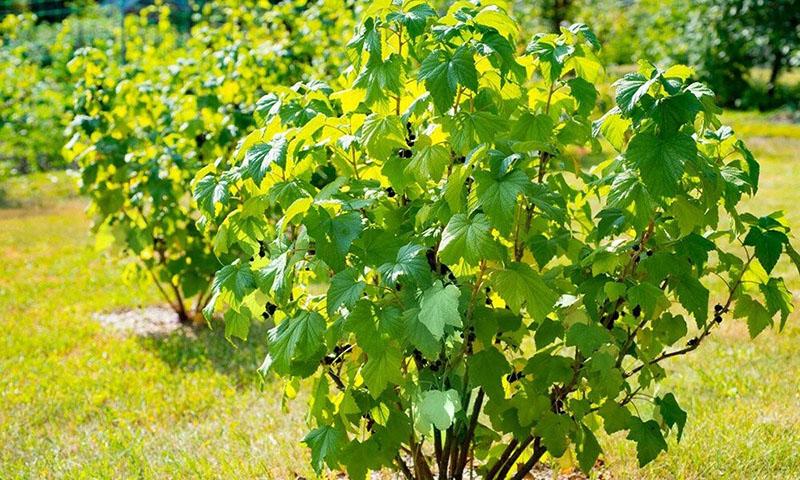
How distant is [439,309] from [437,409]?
0.79 feet

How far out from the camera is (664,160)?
6.36 ft

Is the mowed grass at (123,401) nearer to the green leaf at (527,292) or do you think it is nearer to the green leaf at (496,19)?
the green leaf at (527,292)

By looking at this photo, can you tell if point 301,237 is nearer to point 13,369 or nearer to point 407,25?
point 407,25

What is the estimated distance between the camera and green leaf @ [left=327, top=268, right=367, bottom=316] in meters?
1.99

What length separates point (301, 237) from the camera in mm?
2246

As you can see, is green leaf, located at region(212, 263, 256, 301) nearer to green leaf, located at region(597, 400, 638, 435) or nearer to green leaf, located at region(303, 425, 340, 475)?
green leaf, located at region(303, 425, 340, 475)

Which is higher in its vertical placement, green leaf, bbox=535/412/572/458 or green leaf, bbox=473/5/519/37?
green leaf, bbox=473/5/519/37

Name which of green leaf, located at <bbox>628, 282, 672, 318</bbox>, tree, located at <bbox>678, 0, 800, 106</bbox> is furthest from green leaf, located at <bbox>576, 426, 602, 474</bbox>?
tree, located at <bbox>678, 0, 800, 106</bbox>

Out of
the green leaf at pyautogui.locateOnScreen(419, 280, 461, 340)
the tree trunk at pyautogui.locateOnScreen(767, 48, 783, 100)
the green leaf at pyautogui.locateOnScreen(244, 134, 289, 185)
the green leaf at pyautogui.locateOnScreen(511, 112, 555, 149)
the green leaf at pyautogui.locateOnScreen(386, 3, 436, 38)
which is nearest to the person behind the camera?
the green leaf at pyautogui.locateOnScreen(419, 280, 461, 340)

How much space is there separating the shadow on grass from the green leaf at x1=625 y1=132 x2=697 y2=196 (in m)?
2.81

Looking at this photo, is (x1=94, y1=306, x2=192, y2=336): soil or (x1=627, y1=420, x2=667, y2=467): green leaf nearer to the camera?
(x1=627, y1=420, x2=667, y2=467): green leaf

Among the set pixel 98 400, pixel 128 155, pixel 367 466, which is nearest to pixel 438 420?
pixel 367 466

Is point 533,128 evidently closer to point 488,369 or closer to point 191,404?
point 488,369

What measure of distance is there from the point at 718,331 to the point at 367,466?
3278 mm
